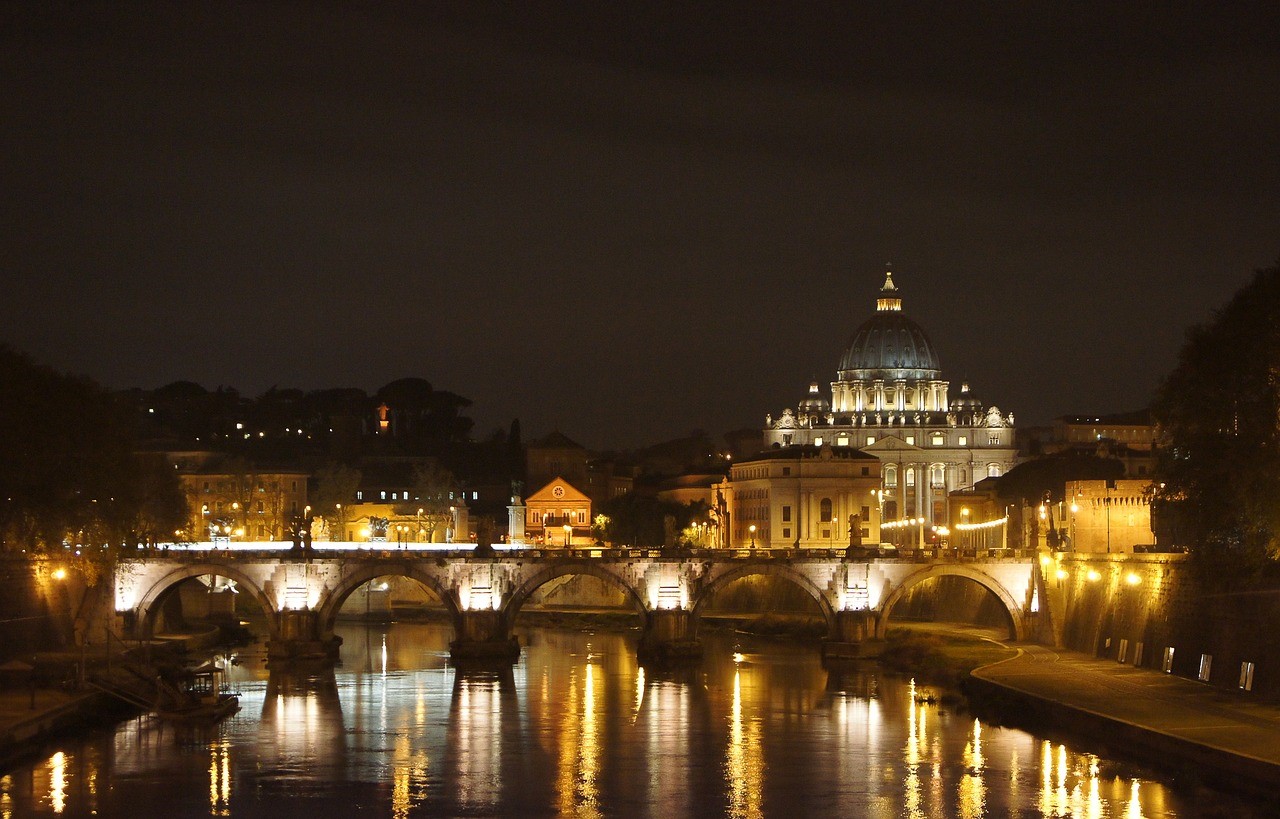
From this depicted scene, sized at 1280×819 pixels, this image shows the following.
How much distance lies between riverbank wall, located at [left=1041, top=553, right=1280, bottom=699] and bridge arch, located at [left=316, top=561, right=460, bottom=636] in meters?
20.0

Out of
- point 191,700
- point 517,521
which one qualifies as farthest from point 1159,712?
point 517,521

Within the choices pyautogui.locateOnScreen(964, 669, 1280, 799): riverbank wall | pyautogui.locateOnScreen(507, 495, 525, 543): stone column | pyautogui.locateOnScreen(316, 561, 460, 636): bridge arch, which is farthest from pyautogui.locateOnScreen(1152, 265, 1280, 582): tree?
pyautogui.locateOnScreen(507, 495, 525, 543): stone column

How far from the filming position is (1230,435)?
48.0 metres

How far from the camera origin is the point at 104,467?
57688 mm

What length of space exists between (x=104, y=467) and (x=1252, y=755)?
3346 centimetres

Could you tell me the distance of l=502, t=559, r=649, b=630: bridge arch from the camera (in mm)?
71062

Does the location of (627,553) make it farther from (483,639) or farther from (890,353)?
(890,353)

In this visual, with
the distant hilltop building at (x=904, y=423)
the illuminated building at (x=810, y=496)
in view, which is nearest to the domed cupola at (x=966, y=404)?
the distant hilltop building at (x=904, y=423)

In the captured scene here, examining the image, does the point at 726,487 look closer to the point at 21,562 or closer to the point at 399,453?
the point at 399,453

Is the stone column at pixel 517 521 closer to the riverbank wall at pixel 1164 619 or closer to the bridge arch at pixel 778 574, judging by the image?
the bridge arch at pixel 778 574

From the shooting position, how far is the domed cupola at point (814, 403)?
19012cm

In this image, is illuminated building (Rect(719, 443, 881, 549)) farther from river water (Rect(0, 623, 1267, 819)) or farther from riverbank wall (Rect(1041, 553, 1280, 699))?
river water (Rect(0, 623, 1267, 819))

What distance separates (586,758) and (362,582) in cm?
2536

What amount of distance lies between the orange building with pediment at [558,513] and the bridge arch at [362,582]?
5865 centimetres
